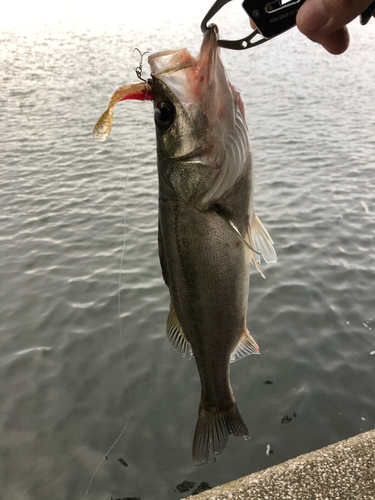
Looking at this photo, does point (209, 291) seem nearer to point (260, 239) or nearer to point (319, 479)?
point (260, 239)

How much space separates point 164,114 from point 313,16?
31.7 inches

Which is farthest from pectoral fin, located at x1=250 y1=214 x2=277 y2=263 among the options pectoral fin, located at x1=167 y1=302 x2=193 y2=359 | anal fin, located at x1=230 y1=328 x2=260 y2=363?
pectoral fin, located at x1=167 y1=302 x2=193 y2=359

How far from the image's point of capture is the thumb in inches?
57.8

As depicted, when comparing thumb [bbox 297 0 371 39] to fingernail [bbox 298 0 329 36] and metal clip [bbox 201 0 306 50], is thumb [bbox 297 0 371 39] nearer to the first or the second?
fingernail [bbox 298 0 329 36]

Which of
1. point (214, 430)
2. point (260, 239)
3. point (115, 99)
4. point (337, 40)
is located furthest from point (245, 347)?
point (337, 40)

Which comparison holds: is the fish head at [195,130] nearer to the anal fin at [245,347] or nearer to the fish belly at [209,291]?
the fish belly at [209,291]

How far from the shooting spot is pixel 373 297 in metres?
5.58

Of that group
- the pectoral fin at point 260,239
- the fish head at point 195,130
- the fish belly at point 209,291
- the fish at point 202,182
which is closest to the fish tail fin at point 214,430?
the fish belly at point 209,291

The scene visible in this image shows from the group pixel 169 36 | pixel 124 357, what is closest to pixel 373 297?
pixel 124 357

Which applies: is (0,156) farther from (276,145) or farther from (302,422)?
(302,422)

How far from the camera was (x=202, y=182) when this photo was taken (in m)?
2.08

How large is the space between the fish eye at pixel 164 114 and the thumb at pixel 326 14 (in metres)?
0.70

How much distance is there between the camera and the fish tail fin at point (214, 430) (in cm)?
258

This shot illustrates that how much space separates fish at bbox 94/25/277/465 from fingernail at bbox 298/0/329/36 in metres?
0.41
